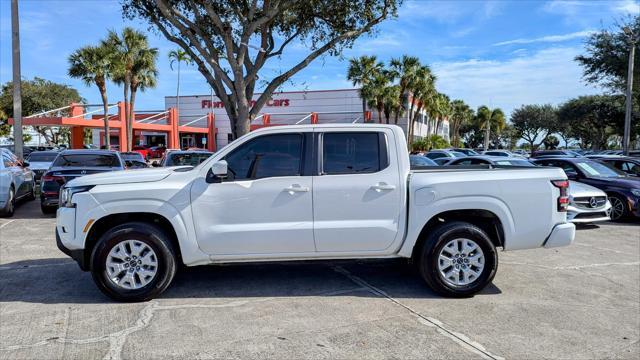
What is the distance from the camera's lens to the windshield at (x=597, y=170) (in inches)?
453

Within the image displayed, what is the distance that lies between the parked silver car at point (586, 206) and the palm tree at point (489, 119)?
65320 mm

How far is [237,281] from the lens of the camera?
19.0 feet

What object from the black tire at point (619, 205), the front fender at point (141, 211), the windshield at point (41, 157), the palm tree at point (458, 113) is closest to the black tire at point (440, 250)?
the front fender at point (141, 211)

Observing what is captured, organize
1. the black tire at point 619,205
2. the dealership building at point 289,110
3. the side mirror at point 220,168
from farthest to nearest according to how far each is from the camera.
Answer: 1. the dealership building at point 289,110
2. the black tire at point 619,205
3. the side mirror at point 220,168

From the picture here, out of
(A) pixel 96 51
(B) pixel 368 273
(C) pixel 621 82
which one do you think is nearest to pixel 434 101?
(C) pixel 621 82

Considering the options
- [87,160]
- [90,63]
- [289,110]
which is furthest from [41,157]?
[289,110]

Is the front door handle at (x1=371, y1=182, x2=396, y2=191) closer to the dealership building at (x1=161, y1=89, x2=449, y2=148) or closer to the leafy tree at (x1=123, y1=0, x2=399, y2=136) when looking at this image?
the leafy tree at (x1=123, y1=0, x2=399, y2=136)

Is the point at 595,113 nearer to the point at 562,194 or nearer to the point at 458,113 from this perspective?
the point at 458,113

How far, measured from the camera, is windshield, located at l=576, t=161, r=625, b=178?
37.7ft

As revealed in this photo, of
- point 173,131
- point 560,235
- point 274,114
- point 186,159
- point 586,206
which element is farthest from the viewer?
point 274,114

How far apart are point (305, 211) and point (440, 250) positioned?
1.50 m

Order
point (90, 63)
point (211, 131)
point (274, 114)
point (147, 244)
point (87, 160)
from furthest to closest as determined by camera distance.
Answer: point (211, 131) < point (274, 114) < point (90, 63) < point (87, 160) < point (147, 244)

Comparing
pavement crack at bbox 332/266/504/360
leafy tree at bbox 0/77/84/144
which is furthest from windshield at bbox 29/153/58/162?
leafy tree at bbox 0/77/84/144

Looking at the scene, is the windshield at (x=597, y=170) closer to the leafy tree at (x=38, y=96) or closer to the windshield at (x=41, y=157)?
the windshield at (x=41, y=157)
